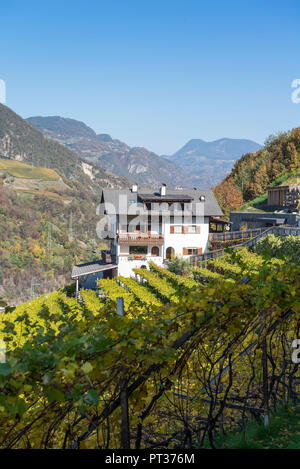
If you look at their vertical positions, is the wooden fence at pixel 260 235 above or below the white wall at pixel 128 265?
above

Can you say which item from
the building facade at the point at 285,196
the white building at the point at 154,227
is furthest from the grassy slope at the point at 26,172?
the building facade at the point at 285,196

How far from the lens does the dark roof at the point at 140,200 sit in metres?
41.0

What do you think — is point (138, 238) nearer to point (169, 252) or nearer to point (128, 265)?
point (128, 265)

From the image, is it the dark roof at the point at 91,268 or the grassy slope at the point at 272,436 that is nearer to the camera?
the grassy slope at the point at 272,436

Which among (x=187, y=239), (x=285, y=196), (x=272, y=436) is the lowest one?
(x=187, y=239)

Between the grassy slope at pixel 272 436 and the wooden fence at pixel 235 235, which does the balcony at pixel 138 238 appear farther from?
the grassy slope at pixel 272 436

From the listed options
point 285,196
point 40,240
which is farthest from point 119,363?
point 40,240

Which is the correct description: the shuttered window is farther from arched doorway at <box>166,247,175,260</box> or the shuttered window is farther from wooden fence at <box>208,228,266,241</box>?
wooden fence at <box>208,228,266,241</box>

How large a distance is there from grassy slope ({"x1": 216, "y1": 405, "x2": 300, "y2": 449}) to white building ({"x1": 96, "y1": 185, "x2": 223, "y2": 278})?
113 ft

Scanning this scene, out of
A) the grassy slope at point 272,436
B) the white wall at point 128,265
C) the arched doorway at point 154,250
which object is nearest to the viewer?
the grassy slope at point 272,436

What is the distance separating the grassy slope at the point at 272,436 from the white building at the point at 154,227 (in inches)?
1359

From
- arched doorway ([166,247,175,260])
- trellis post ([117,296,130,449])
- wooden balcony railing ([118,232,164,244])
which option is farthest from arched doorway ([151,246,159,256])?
trellis post ([117,296,130,449])

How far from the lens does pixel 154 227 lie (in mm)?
41000

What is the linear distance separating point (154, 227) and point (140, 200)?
4.11 m
